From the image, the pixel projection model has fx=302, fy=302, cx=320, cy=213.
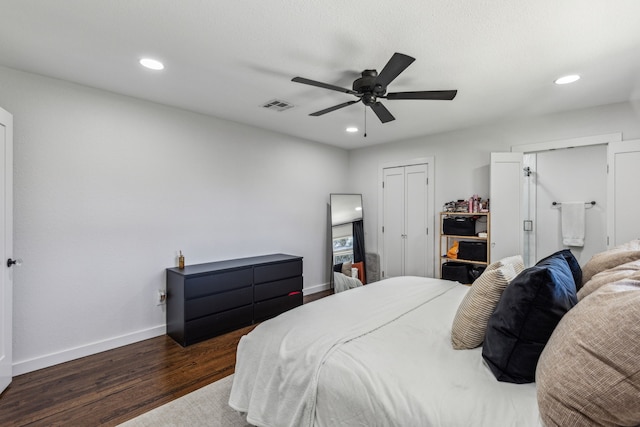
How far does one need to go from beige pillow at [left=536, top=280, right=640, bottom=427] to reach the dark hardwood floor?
2.29 meters

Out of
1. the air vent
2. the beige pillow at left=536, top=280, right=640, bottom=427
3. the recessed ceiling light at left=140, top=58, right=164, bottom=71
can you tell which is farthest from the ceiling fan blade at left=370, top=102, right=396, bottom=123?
the beige pillow at left=536, top=280, right=640, bottom=427

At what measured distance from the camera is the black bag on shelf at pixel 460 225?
157 inches

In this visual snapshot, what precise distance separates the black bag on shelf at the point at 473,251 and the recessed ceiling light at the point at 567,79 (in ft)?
6.35

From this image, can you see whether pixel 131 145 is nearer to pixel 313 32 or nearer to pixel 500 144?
pixel 313 32

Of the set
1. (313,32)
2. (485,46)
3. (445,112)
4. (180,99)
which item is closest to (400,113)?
(445,112)

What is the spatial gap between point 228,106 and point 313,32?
171cm

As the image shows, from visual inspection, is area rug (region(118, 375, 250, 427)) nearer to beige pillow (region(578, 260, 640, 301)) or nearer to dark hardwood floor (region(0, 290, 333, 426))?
dark hardwood floor (region(0, 290, 333, 426))

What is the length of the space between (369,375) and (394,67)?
1.82 meters

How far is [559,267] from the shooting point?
1.46m

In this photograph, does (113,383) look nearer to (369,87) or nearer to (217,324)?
(217,324)

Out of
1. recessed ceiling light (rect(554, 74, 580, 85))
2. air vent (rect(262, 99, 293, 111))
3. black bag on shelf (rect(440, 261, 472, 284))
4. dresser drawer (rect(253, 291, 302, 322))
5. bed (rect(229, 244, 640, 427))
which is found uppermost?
air vent (rect(262, 99, 293, 111))

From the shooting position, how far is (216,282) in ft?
10.7

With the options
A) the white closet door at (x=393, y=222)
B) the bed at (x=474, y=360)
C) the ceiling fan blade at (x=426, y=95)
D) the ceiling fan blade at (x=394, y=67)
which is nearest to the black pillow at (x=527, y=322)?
the bed at (x=474, y=360)

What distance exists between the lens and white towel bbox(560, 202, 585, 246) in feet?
11.8
